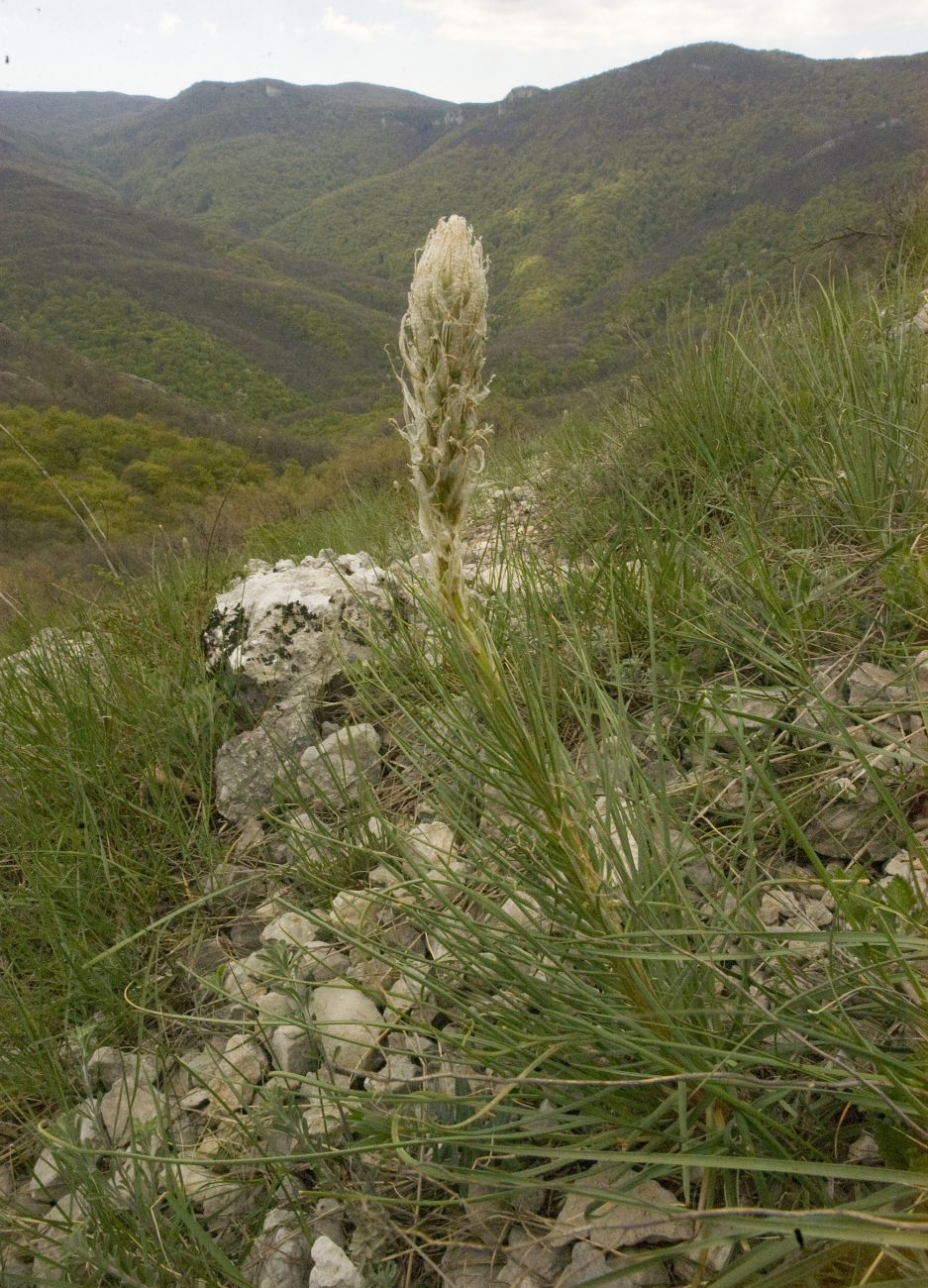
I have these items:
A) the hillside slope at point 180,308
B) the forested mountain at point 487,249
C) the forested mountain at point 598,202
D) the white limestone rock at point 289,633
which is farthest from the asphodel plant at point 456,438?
the hillside slope at point 180,308

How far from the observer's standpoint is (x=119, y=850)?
2.78 meters

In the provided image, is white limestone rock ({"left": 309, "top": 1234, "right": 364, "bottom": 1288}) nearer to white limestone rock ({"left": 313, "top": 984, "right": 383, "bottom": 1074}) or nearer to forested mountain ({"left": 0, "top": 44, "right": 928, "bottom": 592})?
white limestone rock ({"left": 313, "top": 984, "right": 383, "bottom": 1074})

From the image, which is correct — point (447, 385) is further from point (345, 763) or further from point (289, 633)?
point (289, 633)

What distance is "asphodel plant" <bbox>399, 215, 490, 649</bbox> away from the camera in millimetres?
1253

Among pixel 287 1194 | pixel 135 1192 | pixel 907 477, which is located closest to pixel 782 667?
pixel 907 477

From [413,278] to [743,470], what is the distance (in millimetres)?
2656

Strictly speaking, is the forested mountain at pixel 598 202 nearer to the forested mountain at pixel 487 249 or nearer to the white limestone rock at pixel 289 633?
the forested mountain at pixel 487 249

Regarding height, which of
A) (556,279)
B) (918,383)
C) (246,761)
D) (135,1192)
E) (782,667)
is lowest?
(135,1192)

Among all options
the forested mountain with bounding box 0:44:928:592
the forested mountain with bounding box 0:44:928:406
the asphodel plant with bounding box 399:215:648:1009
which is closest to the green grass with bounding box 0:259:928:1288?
the asphodel plant with bounding box 399:215:648:1009

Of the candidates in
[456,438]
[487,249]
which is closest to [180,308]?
[487,249]

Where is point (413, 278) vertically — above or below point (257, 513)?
above

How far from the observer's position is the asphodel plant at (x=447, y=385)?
1253 millimetres

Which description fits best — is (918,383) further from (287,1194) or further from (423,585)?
(287,1194)

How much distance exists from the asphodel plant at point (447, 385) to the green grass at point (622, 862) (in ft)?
0.65
